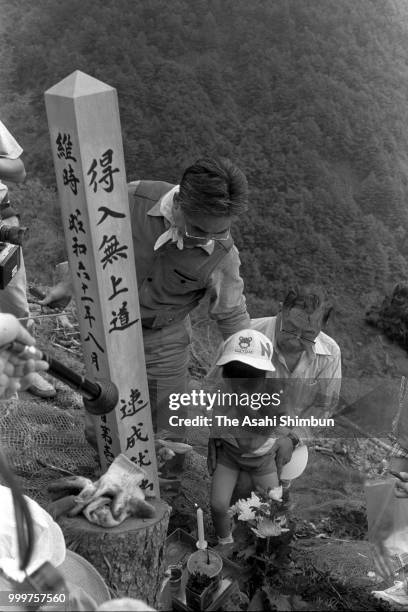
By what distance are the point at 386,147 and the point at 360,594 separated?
9257 millimetres

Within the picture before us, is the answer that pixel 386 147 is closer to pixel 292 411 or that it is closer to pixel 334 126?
pixel 334 126

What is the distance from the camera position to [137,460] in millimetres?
2365

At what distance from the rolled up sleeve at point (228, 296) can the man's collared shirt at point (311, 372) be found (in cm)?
22

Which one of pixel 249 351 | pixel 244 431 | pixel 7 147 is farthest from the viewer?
pixel 7 147

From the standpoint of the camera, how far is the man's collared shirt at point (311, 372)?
2719 mm

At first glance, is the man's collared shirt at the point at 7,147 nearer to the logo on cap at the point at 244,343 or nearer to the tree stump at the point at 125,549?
the logo on cap at the point at 244,343

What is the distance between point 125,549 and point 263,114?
8.69 m

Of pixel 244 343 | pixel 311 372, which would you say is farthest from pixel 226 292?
pixel 311 372

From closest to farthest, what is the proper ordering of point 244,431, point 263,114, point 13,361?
point 13,361 → point 244,431 → point 263,114

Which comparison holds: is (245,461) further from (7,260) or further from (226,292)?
(7,260)

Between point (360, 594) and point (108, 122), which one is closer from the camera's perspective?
point (108, 122)

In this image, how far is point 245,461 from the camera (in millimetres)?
2523

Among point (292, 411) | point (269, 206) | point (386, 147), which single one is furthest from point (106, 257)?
point (386, 147)

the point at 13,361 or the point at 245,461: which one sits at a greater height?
the point at 13,361
